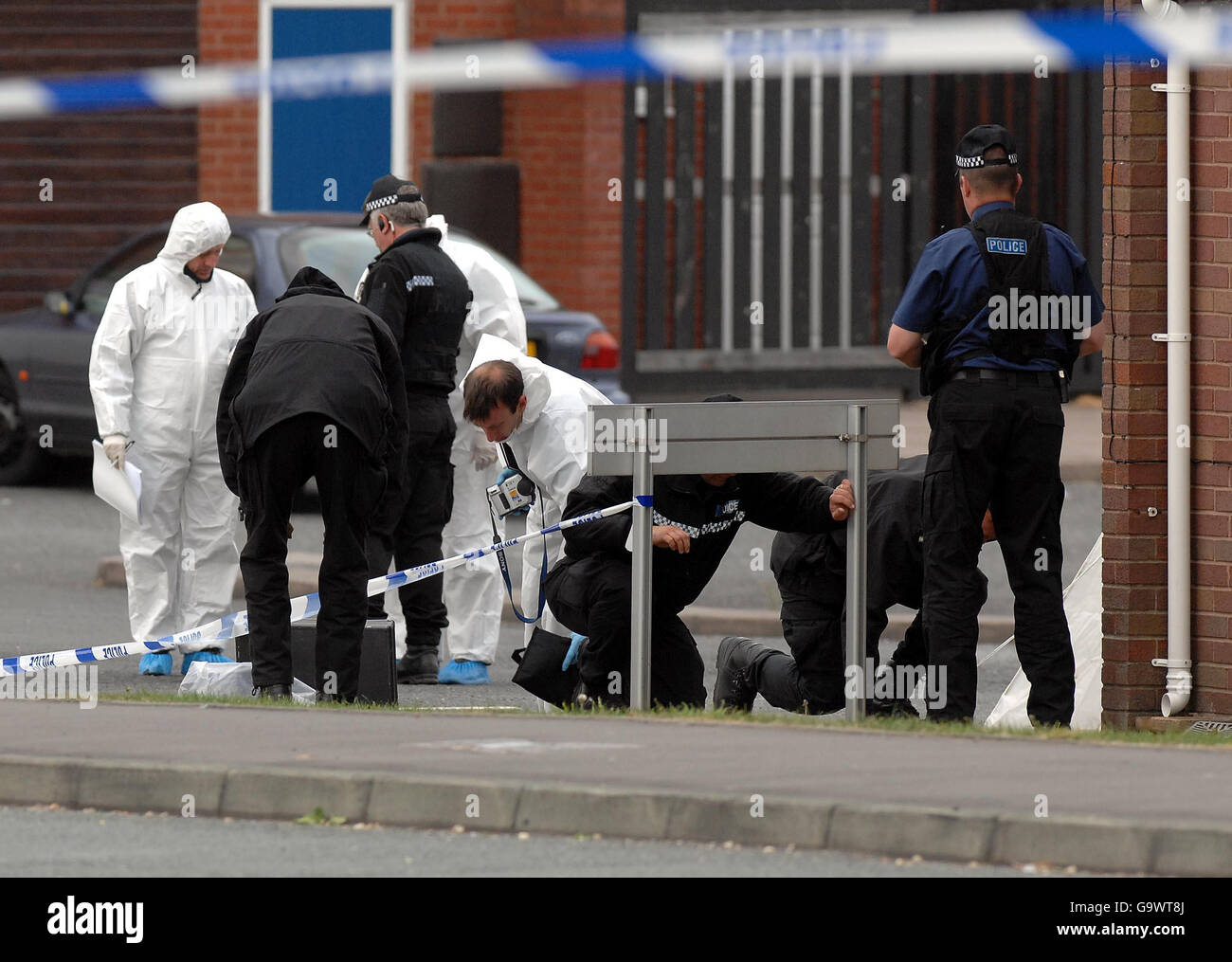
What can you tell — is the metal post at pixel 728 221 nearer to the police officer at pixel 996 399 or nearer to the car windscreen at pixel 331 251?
the car windscreen at pixel 331 251

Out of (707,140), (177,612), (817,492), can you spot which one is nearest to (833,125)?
(707,140)

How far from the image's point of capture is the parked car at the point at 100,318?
15.1 metres

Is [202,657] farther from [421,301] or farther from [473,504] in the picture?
[421,301]

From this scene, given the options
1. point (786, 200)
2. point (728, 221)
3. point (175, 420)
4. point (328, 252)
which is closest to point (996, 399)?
point (175, 420)

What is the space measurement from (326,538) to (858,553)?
1833mm

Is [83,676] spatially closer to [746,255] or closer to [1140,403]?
[1140,403]

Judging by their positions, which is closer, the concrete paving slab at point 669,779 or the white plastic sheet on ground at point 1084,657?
the concrete paving slab at point 669,779

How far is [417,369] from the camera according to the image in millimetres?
10336

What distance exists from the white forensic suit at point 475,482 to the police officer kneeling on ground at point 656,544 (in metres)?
1.55

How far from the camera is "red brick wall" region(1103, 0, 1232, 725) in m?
8.47

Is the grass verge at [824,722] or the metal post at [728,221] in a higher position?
the metal post at [728,221]

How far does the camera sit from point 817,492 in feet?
28.5

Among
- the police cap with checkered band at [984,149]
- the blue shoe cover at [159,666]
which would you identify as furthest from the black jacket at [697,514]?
the blue shoe cover at [159,666]
